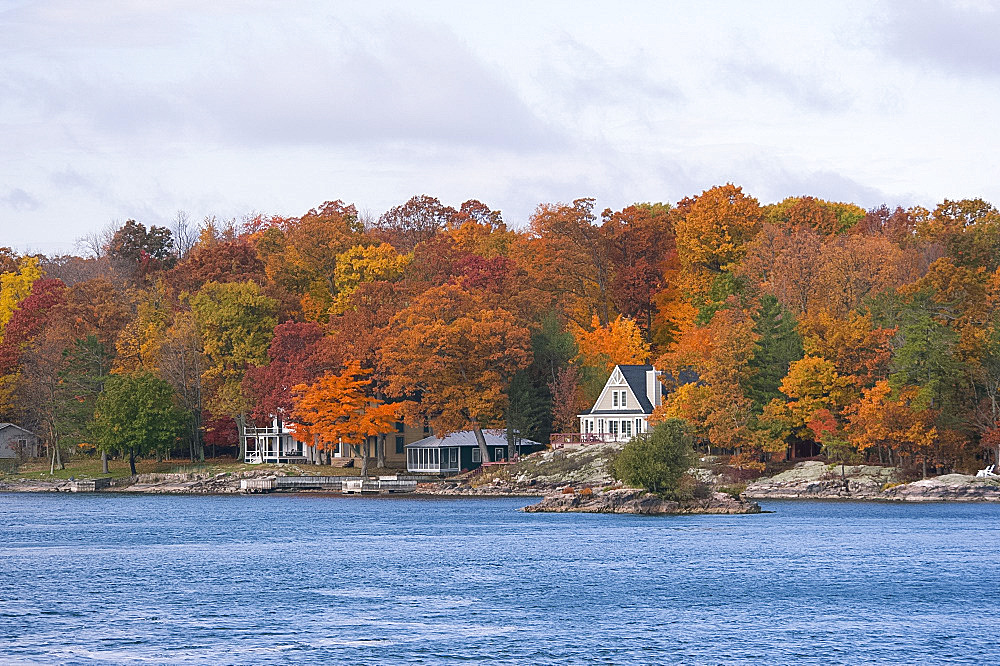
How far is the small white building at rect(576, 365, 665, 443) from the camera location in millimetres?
100562

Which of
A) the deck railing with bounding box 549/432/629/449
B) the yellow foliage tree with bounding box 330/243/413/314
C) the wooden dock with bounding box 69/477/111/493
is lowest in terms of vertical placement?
the wooden dock with bounding box 69/477/111/493

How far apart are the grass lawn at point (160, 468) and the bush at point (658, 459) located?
1612 inches

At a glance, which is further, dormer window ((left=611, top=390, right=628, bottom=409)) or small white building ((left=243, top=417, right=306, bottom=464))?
small white building ((left=243, top=417, right=306, bottom=464))

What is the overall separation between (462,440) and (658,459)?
3884 cm

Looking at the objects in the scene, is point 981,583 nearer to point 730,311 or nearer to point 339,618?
point 339,618

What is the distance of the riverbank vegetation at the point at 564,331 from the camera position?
289 feet

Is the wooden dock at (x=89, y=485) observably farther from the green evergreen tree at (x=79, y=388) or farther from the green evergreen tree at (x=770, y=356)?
the green evergreen tree at (x=770, y=356)

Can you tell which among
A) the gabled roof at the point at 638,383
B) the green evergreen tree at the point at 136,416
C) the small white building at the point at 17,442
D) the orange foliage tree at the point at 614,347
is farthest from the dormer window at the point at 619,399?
the small white building at the point at 17,442

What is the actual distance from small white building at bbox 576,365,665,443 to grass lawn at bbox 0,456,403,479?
18.6m

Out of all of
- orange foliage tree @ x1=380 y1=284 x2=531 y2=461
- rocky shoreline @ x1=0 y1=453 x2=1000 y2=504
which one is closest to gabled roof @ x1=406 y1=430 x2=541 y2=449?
orange foliage tree @ x1=380 y1=284 x2=531 y2=461

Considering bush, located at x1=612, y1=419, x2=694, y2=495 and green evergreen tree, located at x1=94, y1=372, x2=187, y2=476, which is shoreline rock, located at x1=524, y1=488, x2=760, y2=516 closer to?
bush, located at x1=612, y1=419, x2=694, y2=495

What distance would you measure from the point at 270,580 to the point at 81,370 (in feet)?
238

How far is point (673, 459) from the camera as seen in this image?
2832 inches

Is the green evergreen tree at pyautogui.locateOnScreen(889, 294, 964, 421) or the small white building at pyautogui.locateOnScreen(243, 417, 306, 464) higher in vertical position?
the green evergreen tree at pyautogui.locateOnScreen(889, 294, 964, 421)
